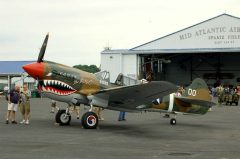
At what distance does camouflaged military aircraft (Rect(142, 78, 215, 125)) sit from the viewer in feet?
54.8

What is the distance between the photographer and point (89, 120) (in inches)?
585

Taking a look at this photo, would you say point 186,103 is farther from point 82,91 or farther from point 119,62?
point 119,62

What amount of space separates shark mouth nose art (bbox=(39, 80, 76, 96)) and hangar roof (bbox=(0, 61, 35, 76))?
48.3 meters

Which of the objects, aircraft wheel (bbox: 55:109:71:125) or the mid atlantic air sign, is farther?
the mid atlantic air sign

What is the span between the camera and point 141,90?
1424cm

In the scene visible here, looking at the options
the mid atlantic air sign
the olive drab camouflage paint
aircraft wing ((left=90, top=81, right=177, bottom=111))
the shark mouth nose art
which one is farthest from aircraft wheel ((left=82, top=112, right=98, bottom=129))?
the mid atlantic air sign

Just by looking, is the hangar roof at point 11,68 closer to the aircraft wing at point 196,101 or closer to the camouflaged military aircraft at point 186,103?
the camouflaged military aircraft at point 186,103

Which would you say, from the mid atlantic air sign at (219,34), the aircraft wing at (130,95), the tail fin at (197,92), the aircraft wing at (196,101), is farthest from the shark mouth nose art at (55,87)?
the mid atlantic air sign at (219,34)

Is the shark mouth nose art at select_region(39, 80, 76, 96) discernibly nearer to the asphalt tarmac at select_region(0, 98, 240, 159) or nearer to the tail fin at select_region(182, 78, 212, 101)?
the asphalt tarmac at select_region(0, 98, 240, 159)

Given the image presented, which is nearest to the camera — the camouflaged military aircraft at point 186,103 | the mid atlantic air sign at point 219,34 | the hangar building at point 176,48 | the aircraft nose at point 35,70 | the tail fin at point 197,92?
the aircraft nose at point 35,70

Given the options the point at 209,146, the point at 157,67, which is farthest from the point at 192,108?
the point at 157,67

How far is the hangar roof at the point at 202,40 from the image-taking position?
48188 millimetres

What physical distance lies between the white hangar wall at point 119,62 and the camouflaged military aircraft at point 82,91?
34.9 m

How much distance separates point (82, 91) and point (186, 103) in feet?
14.2
